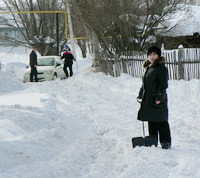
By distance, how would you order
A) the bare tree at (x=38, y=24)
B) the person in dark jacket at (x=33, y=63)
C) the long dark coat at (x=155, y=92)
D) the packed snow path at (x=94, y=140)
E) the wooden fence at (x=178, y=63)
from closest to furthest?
1. the packed snow path at (x=94, y=140)
2. the long dark coat at (x=155, y=92)
3. the wooden fence at (x=178, y=63)
4. the person in dark jacket at (x=33, y=63)
5. the bare tree at (x=38, y=24)

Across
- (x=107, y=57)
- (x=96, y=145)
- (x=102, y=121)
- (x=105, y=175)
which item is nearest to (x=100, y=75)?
(x=107, y=57)

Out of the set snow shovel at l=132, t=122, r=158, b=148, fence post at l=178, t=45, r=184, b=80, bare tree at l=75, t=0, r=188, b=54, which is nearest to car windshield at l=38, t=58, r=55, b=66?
A: bare tree at l=75, t=0, r=188, b=54

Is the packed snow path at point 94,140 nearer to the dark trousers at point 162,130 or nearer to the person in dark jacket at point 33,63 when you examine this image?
the dark trousers at point 162,130

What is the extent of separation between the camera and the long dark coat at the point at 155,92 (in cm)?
517

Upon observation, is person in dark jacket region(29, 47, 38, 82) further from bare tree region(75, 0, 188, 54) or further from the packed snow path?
the packed snow path

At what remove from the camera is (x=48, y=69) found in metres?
17.9

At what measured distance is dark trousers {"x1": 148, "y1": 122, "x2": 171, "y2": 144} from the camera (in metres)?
5.35

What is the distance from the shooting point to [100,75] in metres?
16.8

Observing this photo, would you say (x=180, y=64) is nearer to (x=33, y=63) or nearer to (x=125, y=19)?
(x=125, y=19)

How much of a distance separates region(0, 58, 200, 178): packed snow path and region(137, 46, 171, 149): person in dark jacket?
0.42 meters

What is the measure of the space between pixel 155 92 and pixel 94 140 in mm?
1505

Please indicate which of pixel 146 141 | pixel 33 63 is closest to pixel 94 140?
pixel 146 141

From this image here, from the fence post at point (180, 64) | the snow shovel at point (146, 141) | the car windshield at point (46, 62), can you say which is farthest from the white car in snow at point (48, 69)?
the snow shovel at point (146, 141)

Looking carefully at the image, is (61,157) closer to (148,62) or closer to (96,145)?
(96,145)
